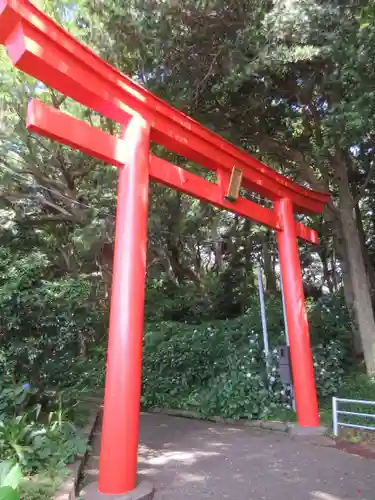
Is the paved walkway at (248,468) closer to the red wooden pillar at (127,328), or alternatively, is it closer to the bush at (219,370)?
the red wooden pillar at (127,328)

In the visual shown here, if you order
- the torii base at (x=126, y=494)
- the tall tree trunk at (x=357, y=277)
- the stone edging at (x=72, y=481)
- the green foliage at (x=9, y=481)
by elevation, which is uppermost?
the tall tree trunk at (x=357, y=277)

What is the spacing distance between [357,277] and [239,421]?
13.0ft

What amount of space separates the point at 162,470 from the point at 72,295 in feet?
9.33

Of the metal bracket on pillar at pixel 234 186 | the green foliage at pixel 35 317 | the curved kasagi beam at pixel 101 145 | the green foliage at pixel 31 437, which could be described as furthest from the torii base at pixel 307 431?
the green foliage at pixel 35 317

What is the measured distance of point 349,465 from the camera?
4.70 m

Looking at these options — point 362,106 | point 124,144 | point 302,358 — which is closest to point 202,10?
point 362,106

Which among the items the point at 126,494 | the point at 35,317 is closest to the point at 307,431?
the point at 126,494

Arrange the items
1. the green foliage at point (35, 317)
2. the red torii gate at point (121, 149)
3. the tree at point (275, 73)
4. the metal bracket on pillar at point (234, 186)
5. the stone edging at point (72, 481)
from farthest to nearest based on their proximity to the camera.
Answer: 1. the metal bracket on pillar at point (234, 186)
2. the tree at point (275, 73)
3. the green foliage at point (35, 317)
4. the red torii gate at point (121, 149)
5. the stone edging at point (72, 481)

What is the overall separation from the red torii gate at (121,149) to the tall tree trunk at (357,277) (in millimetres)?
4068

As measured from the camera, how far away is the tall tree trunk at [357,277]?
816 centimetres

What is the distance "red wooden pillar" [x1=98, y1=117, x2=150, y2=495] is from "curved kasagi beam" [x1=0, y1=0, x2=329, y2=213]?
0.30 m

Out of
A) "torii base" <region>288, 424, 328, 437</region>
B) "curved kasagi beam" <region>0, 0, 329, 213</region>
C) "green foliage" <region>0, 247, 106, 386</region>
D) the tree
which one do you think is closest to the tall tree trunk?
the tree

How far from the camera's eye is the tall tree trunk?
816 cm

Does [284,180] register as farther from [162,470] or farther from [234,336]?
[162,470]
